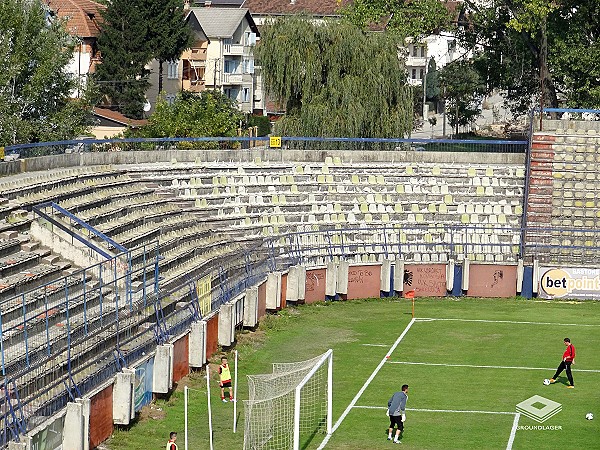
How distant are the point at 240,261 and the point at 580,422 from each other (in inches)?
649

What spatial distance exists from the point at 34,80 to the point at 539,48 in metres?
29.6

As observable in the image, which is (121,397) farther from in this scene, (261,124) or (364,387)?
(261,124)

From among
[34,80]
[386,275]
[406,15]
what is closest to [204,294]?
[386,275]

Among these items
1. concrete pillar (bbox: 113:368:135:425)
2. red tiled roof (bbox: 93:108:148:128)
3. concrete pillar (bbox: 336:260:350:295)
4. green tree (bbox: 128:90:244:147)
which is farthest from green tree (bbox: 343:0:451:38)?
concrete pillar (bbox: 113:368:135:425)

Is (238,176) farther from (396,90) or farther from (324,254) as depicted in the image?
Result: (396,90)

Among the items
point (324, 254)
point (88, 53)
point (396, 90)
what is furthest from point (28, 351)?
point (88, 53)

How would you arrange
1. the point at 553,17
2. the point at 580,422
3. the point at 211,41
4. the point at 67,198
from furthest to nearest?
the point at 211,41, the point at 553,17, the point at 67,198, the point at 580,422

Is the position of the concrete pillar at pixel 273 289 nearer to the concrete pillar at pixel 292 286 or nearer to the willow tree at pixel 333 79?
the concrete pillar at pixel 292 286

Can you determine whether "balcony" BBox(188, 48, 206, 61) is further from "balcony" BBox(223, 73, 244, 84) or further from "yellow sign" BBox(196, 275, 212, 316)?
"yellow sign" BBox(196, 275, 212, 316)

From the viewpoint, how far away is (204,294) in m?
42.8

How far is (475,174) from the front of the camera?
5966 centimetres

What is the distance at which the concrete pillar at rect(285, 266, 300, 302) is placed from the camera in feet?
168

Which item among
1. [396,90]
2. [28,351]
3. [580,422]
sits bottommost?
[580,422]

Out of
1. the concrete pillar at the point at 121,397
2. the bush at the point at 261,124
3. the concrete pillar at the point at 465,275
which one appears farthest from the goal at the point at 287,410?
the bush at the point at 261,124
